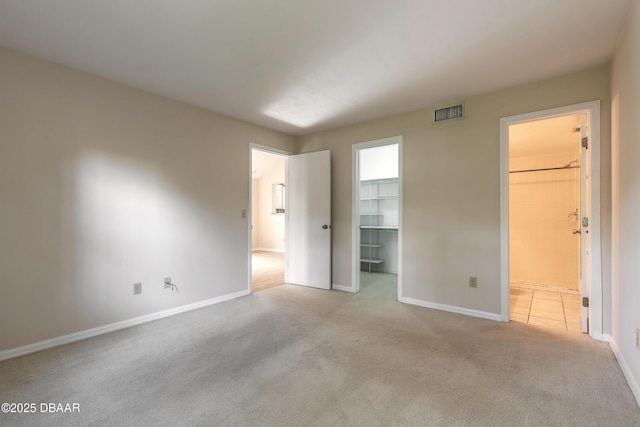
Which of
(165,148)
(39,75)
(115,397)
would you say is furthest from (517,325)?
(39,75)

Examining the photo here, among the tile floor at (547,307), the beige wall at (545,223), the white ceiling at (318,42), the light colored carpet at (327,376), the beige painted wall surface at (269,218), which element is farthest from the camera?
the beige painted wall surface at (269,218)

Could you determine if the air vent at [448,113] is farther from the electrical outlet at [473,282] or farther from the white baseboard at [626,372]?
the white baseboard at [626,372]

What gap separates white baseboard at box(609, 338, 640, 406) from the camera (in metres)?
1.74

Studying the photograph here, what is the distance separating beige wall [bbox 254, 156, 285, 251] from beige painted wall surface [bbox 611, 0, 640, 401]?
7.27m

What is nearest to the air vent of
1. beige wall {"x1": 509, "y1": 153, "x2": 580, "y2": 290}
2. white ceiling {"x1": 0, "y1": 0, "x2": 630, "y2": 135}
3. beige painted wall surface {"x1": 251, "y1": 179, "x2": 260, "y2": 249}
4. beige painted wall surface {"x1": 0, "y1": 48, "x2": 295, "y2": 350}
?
white ceiling {"x1": 0, "y1": 0, "x2": 630, "y2": 135}

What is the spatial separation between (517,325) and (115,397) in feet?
11.4

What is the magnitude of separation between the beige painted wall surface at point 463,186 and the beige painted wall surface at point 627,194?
0.26 meters

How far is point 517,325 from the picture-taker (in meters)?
2.94

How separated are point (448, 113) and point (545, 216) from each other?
9.23 ft

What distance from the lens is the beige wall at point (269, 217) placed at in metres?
8.77

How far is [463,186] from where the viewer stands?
10.8ft

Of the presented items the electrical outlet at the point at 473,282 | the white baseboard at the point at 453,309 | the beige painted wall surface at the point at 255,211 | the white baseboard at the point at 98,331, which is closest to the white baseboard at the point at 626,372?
the white baseboard at the point at 453,309

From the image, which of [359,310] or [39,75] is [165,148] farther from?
[359,310]

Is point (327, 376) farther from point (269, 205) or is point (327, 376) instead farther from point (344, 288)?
point (269, 205)
